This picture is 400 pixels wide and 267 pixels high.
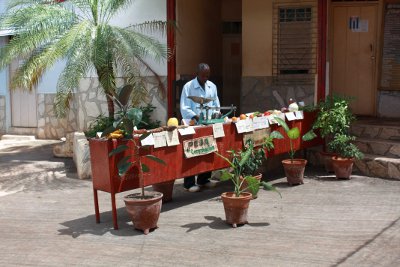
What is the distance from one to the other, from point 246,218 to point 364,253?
1.53m

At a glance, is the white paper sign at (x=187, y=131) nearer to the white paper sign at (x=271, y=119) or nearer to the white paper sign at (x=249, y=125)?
the white paper sign at (x=249, y=125)

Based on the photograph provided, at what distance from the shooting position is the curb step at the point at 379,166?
874 centimetres

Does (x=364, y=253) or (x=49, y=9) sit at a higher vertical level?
(x=49, y=9)

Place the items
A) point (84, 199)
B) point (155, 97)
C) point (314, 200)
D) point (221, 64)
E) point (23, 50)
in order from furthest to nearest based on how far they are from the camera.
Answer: point (221, 64), point (155, 97), point (23, 50), point (84, 199), point (314, 200)

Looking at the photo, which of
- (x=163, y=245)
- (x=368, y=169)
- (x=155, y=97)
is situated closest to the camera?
(x=163, y=245)

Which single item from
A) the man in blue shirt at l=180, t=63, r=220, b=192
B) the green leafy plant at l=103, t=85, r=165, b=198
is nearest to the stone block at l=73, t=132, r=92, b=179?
the man in blue shirt at l=180, t=63, r=220, b=192

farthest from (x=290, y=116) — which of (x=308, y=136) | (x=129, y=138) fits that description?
(x=129, y=138)

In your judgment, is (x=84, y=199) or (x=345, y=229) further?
(x=84, y=199)

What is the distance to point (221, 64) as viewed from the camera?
13094 mm

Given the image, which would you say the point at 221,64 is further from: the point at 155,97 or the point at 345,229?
the point at 345,229

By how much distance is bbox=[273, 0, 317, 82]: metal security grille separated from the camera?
424 inches

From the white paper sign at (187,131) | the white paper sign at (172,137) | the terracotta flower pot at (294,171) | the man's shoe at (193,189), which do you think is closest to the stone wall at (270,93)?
the terracotta flower pot at (294,171)

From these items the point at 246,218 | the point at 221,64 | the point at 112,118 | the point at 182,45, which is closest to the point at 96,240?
the point at 246,218

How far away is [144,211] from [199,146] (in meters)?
1.36
